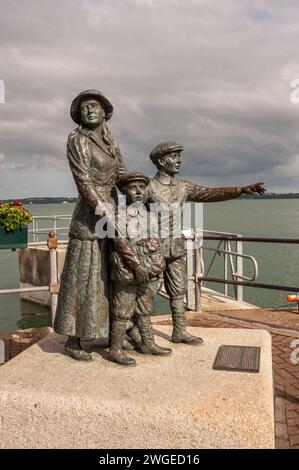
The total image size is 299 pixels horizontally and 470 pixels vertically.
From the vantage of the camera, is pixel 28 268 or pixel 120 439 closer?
pixel 120 439

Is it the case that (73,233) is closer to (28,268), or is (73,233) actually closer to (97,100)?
(97,100)

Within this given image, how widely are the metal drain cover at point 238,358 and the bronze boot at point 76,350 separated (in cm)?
97

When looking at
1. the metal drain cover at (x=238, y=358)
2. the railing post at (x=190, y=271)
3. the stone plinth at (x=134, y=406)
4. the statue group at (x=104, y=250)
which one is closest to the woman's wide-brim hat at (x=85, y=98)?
the statue group at (x=104, y=250)

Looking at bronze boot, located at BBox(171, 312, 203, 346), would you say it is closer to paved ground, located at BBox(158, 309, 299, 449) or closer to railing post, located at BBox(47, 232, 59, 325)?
paved ground, located at BBox(158, 309, 299, 449)

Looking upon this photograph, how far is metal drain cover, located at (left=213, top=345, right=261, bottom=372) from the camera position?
3.06m

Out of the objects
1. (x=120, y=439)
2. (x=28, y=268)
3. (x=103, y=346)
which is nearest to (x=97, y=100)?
(x=103, y=346)

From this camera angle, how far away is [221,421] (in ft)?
7.86

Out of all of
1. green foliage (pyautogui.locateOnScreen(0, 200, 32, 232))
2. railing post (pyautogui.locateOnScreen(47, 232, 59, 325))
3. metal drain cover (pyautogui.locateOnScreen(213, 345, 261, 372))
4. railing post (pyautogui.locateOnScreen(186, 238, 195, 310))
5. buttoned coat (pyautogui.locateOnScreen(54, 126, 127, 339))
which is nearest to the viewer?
metal drain cover (pyautogui.locateOnScreen(213, 345, 261, 372))

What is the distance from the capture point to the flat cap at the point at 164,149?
3521mm

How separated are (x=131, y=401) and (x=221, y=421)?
0.53m

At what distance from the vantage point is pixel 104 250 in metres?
3.29

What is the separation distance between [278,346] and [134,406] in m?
3.01

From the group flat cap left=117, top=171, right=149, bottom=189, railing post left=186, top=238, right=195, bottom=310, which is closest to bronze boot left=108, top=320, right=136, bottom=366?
flat cap left=117, top=171, right=149, bottom=189

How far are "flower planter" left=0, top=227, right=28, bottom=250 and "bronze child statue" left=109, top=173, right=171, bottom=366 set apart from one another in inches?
95.3
